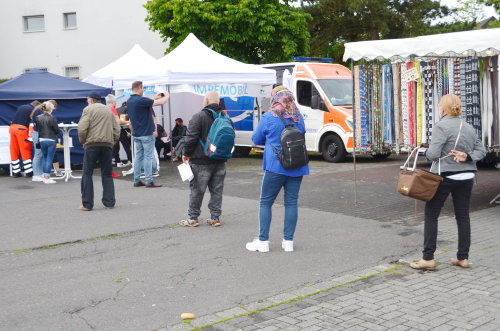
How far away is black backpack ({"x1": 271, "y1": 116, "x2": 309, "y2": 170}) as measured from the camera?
6.48 m

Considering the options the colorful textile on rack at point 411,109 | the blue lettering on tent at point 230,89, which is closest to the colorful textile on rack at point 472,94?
the colorful textile on rack at point 411,109

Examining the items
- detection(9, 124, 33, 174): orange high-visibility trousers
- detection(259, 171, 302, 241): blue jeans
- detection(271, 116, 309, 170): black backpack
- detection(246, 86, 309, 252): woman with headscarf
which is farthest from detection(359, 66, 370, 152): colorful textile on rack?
detection(9, 124, 33, 174): orange high-visibility trousers

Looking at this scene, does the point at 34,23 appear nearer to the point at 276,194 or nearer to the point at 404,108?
the point at 404,108

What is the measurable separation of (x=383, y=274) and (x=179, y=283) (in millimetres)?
1998

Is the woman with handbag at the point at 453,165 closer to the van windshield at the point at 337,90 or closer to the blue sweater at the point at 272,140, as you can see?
the blue sweater at the point at 272,140

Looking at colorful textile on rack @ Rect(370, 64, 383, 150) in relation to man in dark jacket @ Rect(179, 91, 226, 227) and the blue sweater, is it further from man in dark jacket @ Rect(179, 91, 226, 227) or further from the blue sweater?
the blue sweater

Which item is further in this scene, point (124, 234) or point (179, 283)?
point (124, 234)

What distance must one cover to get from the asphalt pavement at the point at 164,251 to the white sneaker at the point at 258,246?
0.08 metres

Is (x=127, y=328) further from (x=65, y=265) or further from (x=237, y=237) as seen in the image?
(x=237, y=237)

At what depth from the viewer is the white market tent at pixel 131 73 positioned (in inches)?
577

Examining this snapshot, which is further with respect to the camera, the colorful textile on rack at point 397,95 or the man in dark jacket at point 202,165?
the colorful textile on rack at point 397,95

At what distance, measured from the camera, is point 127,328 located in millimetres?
4684

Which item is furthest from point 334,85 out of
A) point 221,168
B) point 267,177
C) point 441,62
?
point 267,177

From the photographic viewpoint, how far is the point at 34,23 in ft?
121
